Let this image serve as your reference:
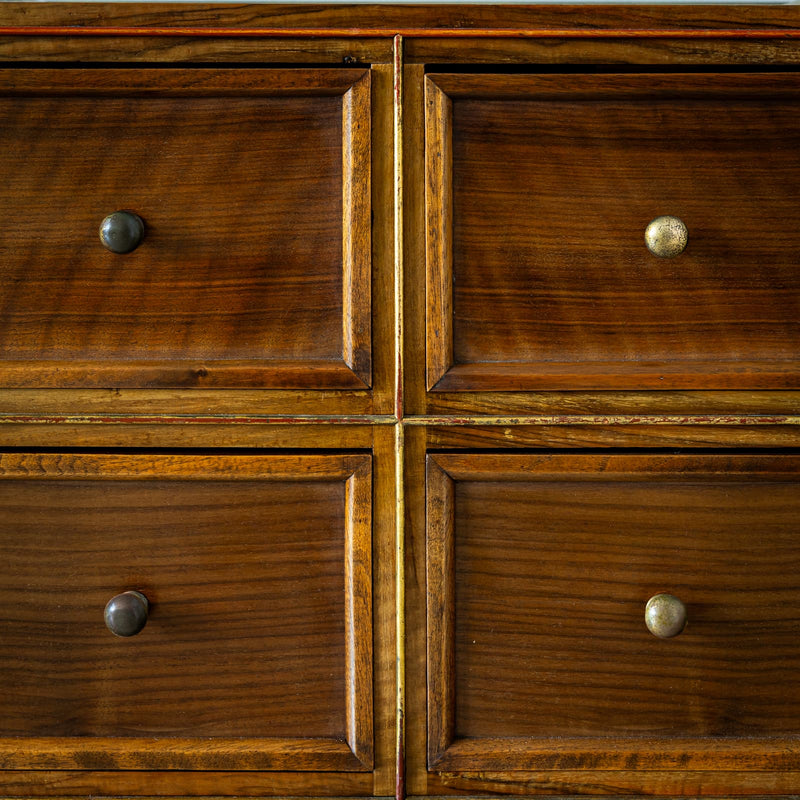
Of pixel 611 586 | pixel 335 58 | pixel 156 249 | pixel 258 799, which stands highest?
pixel 335 58

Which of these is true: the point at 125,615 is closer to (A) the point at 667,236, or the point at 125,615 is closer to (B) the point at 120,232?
(B) the point at 120,232

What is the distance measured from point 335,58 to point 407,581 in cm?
36

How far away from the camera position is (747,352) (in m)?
0.48

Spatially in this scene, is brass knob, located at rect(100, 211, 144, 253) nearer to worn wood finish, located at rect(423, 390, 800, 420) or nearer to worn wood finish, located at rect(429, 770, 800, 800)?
worn wood finish, located at rect(423, 390, 800, 420)

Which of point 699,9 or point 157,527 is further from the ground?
point 699,9

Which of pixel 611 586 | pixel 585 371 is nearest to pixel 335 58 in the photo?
pixel 585 371

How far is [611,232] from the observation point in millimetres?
482

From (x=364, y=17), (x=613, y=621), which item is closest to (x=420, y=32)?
(x=364, y=17)

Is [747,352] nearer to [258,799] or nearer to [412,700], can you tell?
[412,700]

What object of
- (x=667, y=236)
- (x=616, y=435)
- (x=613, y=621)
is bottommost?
(x=613, y=621)

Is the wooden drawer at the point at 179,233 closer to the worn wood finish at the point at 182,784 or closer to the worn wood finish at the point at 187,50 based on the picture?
the worn wood finish at the point at 187,50

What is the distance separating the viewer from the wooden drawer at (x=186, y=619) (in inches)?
19.2

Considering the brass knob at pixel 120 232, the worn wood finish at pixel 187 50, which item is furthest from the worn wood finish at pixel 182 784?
the worn wood finish at pixel 187 50

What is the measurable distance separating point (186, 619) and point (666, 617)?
1.07 feet
